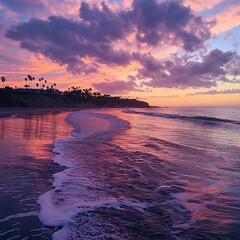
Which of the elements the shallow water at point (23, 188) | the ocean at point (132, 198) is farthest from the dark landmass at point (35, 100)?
the ocean at point (132, 198)

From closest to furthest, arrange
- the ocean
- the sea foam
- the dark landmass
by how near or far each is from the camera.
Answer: the ocean, the sea foam, the dark landmass

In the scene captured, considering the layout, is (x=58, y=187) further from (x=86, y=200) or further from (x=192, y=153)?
(x=192, y=153)

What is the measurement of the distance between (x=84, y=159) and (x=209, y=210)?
5.93 meters

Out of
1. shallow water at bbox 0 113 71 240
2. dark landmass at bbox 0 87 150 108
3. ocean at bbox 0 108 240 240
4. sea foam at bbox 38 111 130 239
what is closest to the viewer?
shallow water at bbox 0 113 71 240

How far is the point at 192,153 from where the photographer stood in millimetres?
13203

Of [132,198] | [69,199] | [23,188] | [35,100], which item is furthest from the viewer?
[35,100]

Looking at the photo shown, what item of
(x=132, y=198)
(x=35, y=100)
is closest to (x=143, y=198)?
(x=132, y=198)

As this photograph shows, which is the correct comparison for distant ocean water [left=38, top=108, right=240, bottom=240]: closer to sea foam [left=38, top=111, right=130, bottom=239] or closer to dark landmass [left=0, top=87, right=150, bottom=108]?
sea foam [left=38, top=111, right=130, bottom=239]

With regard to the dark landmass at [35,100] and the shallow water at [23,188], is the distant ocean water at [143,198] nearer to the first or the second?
the shallow water at [23,188]

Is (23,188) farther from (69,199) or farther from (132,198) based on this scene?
(132,198)

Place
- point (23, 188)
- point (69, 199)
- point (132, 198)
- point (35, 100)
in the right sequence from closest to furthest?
point (69, 199) < point (132, 198) < point (23, 188) < point (35, 100)

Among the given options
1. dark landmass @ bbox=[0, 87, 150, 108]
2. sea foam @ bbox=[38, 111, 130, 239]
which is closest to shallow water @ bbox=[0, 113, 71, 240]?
sea foam @ bbox=[38, 111, 130, 239]

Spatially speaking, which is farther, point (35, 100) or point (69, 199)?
point (35, 100)

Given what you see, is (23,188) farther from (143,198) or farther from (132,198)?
(143,198)
